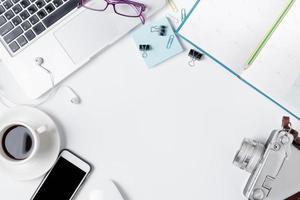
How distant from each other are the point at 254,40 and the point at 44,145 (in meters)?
0.40

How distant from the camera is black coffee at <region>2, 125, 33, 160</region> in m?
0.78

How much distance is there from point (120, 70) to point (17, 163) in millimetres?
232

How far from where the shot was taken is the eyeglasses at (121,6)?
774mm

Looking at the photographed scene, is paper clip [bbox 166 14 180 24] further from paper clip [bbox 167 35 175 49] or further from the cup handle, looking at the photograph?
the cup handle

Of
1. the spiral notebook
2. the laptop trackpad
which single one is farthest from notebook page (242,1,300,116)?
the laptop trackpad

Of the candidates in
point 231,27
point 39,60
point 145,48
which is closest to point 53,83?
point 39,60

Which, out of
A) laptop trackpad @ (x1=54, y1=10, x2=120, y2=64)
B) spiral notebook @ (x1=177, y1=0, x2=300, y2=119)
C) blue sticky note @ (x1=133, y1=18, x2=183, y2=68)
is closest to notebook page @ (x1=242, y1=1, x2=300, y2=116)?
spiral notebook @ (x1=177, y1=0, x2=300, y2=119)

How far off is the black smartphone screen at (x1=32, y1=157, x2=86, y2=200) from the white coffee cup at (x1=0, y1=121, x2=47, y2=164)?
0.20ft

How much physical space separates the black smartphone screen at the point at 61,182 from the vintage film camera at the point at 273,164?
0.28m

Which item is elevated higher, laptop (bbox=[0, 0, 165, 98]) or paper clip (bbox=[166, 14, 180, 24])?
laptop (bbox=[0, 0, 165, 98])

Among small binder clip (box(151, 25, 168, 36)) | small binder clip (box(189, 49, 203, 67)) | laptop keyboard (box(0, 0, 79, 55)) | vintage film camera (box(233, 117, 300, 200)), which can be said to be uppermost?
laptop keyboard (box(0, 0, 79, 55))

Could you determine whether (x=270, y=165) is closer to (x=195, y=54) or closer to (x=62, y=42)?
(x=195, y=54)

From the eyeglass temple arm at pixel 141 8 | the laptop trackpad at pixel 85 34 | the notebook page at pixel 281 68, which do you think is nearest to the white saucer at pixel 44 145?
the laptop trackpad at pixel 85 34

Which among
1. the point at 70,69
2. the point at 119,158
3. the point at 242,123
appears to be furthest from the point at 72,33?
the point at 242,123
